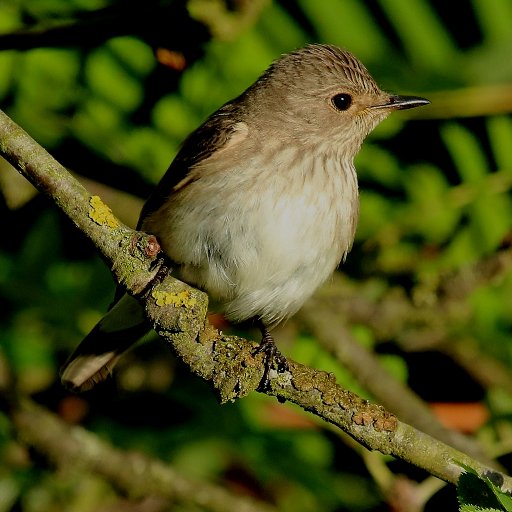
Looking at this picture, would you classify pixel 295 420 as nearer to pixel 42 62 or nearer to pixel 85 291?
pixel 85 291

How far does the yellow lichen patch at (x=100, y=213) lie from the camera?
276 cm

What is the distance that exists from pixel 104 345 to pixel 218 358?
1.43m

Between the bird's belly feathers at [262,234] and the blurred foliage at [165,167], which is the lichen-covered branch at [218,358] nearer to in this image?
the bird's belly feathers at [262,234]

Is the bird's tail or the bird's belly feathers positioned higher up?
the bird's belly feathers

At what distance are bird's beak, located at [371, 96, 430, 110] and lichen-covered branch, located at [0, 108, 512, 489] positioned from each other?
149 cm

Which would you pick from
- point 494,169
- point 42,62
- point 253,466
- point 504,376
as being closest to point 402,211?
point 494,169

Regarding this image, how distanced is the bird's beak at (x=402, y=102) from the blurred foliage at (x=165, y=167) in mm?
110

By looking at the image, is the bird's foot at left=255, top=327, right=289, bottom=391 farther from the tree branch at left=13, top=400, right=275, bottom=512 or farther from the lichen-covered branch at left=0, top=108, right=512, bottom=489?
the tree branch at left=13, top=400, right=275, bottom=512

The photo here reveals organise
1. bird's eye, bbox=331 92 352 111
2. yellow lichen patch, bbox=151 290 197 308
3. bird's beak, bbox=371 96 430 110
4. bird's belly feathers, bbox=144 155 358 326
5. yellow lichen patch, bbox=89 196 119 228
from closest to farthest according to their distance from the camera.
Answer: yellow lichen patch, bbox=89 196 119 228 → yellow lichen patch, bbox=151 290 197 308 → bird's belly feathers, bbox=144 155 358 326 → bird's beak, bbox=371 96 430 110 → bird's eye, bbox=331 92 352 111

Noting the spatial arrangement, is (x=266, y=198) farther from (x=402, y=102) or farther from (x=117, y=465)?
(x=117, y=465)

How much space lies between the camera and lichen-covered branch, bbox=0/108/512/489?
2.81 m

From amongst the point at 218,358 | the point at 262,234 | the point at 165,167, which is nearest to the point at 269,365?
the point at 218,358

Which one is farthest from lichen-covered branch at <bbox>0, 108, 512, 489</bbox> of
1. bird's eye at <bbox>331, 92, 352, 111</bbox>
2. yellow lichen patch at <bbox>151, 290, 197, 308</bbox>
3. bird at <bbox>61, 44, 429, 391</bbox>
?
bird's eye at <bbox>331, 92, 352, 111</bbox>

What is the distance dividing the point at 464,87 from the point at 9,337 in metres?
2.21
